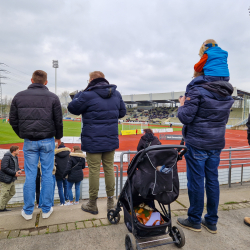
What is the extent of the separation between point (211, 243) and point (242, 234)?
50 cm

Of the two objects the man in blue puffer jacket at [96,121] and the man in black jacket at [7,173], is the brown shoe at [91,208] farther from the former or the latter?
the man in black jacket at [7,173]

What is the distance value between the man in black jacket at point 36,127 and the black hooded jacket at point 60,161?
2303 millimetres

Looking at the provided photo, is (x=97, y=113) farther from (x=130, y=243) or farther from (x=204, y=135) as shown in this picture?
(x=130, y=243)

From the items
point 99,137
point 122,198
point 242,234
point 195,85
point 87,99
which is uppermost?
point 195,85

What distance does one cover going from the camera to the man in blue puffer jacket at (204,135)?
Result: 7.32ft

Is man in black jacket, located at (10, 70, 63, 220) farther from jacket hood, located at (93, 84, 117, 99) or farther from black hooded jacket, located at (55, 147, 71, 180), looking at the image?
black hooded jacket, located at (55, 147, 71, 180)

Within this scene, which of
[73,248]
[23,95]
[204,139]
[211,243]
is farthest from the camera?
[23,95]

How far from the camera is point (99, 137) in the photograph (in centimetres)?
261

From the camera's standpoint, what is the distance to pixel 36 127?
245cm

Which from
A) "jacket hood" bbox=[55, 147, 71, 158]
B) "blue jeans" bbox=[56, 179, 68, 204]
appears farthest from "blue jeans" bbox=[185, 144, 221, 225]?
"blue jeans" bbox=[56, 179, 68, 204]

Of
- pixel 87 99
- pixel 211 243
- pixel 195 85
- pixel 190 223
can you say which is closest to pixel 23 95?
pixel 87 99

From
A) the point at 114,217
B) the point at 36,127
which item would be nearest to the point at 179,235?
the point at 114,217

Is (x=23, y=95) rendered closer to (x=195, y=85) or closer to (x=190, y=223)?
(x=195, y=85)

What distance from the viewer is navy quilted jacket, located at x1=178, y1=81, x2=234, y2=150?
2.22 metres
